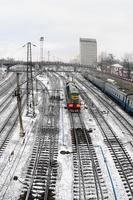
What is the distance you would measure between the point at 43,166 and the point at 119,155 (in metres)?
6.71

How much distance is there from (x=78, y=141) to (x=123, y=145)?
4288mm

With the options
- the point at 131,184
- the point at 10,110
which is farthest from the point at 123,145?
the point at 10,110

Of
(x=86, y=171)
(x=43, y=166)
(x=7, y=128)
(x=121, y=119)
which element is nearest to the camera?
(x=86, y=171)

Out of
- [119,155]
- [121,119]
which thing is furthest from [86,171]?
[121,119]

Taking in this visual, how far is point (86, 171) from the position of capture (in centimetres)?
1908

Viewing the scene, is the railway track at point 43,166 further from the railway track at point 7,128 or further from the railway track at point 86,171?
the railway track at point 7,128

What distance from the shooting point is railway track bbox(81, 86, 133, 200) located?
17.7 m

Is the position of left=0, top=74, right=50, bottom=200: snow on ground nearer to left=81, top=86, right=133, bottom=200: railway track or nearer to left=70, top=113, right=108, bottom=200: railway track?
left=70, top=113, right=108, bottom=200: railway track

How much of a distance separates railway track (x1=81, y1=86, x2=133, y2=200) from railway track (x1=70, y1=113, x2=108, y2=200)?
1551mm

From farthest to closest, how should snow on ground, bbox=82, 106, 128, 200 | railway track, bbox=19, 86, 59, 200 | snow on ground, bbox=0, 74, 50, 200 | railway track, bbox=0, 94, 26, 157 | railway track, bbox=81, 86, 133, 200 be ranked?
railway track, bbox=0, 94, 26, 157 < railway track, bbox=81, 86, 133, 200 < snow on ground, bbox=0, 74, 50, 200 < snow on ground, bbox=82, 106, 128, 200 < railway track, bbox=19, 86, 59, 200

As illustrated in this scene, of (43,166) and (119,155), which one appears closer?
(43,166)

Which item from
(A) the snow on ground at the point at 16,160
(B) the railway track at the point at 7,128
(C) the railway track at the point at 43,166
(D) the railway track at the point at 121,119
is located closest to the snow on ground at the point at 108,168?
(D) the railway track at the point at 121,119

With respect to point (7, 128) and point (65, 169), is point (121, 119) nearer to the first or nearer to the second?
point (7, 128)

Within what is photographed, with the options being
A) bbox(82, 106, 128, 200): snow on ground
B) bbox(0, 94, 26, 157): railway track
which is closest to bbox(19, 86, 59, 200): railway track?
bbox(0, 94, 26, 157): railway track
